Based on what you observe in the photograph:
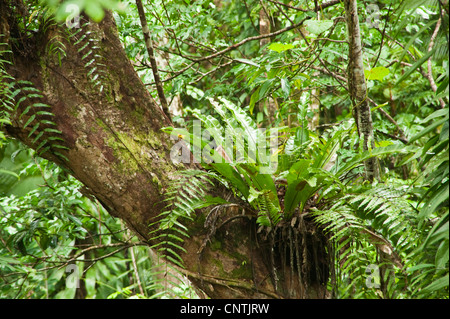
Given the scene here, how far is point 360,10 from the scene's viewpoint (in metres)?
2.54

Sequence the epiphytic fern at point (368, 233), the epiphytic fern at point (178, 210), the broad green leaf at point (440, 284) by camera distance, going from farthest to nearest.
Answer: the epiphytic fern at point (178, 210), the epiphytic fern at point (368, 233), the broad green leaf at point (440, 284)

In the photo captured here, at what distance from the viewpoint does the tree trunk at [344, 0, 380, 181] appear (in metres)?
1.73

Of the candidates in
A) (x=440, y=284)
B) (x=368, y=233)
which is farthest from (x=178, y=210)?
(x=440, y=284)

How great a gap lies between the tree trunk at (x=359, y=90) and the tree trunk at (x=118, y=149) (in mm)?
452

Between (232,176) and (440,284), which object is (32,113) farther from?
(440,284)

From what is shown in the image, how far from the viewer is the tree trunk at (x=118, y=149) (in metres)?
1.53

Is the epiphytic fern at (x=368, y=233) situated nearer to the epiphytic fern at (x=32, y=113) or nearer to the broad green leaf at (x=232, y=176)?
the broad green leaf at (x=232, y=176)

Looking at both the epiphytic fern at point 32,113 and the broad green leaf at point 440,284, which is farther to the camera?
the epiphytic fern at point 32,113

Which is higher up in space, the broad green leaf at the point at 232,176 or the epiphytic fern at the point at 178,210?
the broad green leaf at the point at 232,176

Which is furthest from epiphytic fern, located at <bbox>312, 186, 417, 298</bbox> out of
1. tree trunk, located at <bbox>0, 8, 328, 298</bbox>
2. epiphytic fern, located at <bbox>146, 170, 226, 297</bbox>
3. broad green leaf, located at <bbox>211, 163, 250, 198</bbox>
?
epiphytic fern, located at <bbox>146, 170, 226, 297</bbox>

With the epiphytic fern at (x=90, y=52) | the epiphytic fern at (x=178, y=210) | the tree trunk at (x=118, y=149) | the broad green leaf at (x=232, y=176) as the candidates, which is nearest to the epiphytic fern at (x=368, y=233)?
the tree trunk at (x=118, y=149)
